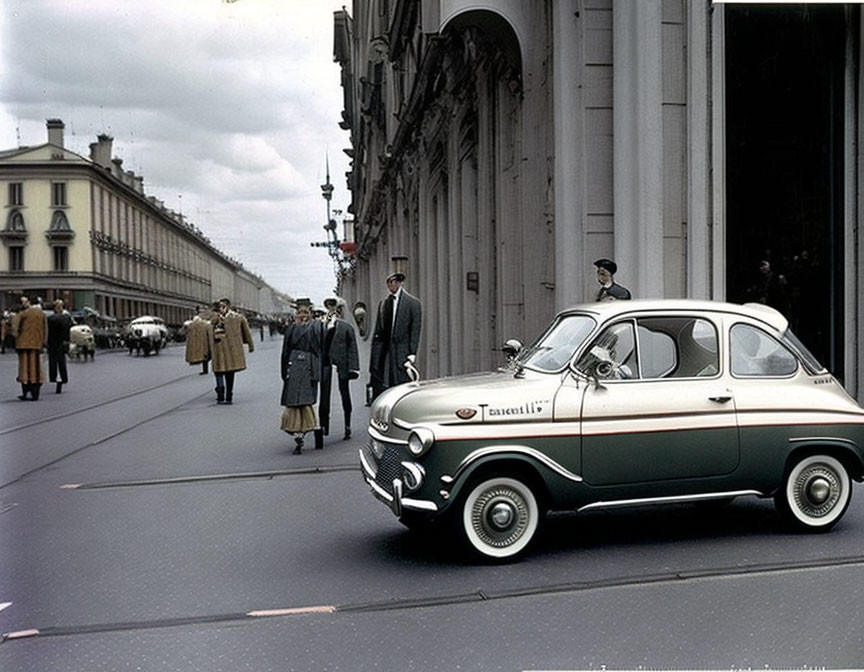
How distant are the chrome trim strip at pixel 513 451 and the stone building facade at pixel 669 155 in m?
5.20

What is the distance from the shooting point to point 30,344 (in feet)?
58.0

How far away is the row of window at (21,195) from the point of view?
1001 centimetres

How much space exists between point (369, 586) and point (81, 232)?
9137mm

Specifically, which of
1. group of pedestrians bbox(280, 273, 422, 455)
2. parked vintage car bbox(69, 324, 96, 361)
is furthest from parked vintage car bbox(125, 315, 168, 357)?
group of pedestrians bbox(280, 273, 422, 455)

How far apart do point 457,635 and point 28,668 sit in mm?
1996

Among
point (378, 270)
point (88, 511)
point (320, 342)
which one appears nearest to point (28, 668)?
point (88, 511)

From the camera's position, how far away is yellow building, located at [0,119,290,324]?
868 cm

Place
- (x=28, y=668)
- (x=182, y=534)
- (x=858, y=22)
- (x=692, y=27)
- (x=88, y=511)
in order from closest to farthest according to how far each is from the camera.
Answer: (x=28, y=668) < (x=182, y=534) < (x=88, y=511) < (x=692, y=27) < (x=858, y=22)

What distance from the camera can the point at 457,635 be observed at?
4250 millimetres

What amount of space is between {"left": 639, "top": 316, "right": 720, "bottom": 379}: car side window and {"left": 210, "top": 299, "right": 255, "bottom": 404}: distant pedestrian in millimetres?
11204

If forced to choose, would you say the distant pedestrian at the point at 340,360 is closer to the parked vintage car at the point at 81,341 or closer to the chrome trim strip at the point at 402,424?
the chrome trim strip at the point at 402,424

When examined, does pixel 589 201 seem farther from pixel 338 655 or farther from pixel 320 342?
pixel 338 655

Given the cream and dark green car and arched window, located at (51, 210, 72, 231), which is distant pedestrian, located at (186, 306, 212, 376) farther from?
the cream and dark green car

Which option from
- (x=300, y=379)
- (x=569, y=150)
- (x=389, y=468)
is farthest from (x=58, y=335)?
(x=389, y=468)
